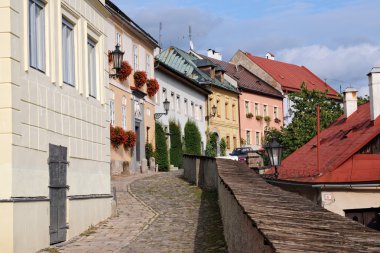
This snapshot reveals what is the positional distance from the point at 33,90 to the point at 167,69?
28.6m

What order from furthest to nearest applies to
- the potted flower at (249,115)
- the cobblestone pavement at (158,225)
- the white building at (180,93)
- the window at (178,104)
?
1. the potted flower at (249,115)
2. the window at (178,104)
3. the white building at (180,93)
4. the cobblestone pavement at (158,225)

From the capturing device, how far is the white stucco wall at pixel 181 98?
3956cm

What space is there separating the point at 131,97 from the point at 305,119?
16.3m

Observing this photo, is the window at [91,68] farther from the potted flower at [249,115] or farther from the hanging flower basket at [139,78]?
the potted flower at [249,115]

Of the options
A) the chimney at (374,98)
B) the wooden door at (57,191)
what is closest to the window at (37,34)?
the wooden door at (57,191)

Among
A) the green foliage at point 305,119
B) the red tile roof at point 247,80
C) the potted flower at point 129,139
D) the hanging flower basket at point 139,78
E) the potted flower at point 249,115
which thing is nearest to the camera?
the potted flower at point 129,139

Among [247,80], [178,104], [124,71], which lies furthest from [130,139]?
[247,80]

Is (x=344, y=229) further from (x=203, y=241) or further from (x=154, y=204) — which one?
(x=154, y=204)

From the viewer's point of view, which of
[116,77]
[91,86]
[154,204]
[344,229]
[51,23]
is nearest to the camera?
[344,229]

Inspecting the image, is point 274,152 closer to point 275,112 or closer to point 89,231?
point 89,231

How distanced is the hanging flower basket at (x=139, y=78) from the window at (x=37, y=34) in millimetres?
19900

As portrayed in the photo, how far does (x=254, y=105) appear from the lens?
61625mm

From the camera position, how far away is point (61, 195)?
42.3ft

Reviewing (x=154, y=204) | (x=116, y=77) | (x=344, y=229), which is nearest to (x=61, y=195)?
(x=154, y=204)
